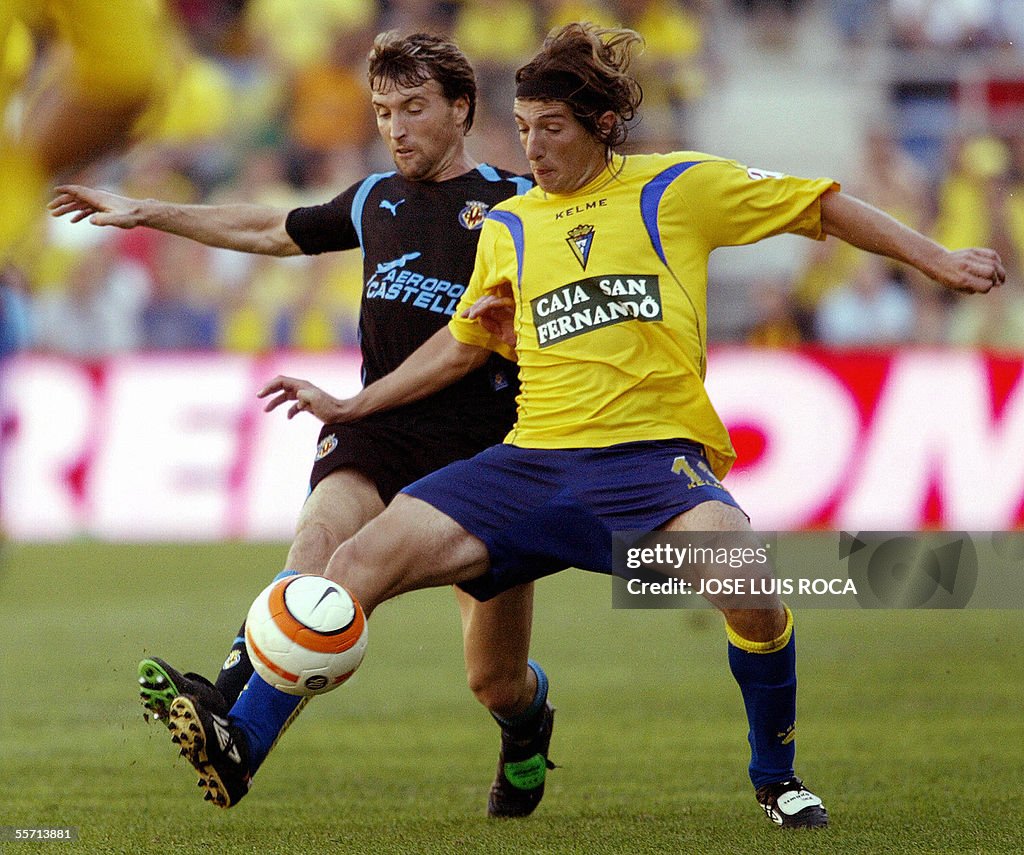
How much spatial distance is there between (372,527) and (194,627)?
5.55 metres

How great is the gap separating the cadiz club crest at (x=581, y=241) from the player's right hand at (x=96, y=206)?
1.46 m

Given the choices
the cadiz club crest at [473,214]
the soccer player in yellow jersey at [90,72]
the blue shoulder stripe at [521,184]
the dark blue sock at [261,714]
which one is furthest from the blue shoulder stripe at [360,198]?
the dark blue sock at [261,714]

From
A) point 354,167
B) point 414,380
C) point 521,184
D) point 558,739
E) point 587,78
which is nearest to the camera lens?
point 587,78

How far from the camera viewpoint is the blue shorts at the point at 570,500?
15.8ft

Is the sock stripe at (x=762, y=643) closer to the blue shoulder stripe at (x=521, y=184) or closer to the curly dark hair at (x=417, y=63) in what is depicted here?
the blue shoulder stripe at (x=521, y=184)

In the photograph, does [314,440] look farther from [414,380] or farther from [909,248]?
[909,248]

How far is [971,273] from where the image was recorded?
4738 mm

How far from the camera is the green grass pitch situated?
5.15 metres

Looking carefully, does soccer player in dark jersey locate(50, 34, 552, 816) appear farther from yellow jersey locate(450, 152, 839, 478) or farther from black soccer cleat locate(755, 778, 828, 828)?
black soccer cleat locate(755, 778, 828, 828)

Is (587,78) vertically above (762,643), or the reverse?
(587,78)

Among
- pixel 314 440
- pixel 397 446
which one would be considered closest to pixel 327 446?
pixel 397 446

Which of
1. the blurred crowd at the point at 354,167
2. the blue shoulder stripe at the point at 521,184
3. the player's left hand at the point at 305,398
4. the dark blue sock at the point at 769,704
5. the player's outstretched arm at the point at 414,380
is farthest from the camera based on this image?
the blurred crowd at the point at 354,167

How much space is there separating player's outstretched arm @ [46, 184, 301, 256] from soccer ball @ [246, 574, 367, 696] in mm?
1463

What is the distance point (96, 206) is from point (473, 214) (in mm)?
1216
